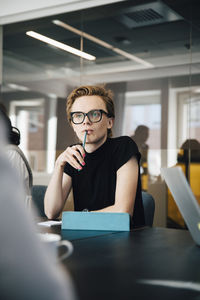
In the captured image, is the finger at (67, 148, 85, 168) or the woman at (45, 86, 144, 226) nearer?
the finger at (67, 148, 85, 168)

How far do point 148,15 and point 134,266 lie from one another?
335 cm

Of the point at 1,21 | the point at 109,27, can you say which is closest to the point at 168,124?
the point at 109,27

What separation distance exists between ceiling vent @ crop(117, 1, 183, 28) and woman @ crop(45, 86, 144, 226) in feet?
6.02

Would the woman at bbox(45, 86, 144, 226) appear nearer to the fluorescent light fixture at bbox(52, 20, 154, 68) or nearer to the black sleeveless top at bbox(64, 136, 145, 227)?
the black sleeveless top at bbox(64, 136, 145, 227)

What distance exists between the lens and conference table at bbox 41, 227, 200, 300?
834 mm

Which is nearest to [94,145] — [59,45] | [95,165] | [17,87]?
[95,165]

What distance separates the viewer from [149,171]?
396cm

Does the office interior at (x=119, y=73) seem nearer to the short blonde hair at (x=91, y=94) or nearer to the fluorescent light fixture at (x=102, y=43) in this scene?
the fluorescent light fixture at (x=102, y=43)

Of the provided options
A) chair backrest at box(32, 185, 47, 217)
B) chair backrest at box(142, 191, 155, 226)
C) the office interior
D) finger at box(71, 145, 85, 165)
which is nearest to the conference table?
finger at box(71, 145, 85, 165)

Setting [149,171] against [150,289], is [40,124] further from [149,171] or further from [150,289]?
[150,289]

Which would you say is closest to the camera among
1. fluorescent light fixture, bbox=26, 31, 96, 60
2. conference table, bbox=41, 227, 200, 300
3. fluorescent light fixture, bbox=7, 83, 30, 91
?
conference table, bbox=41, 227, 200, 300

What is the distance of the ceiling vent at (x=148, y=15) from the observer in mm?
3852

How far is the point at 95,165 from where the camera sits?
229 cm

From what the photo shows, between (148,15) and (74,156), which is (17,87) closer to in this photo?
(148,15)
